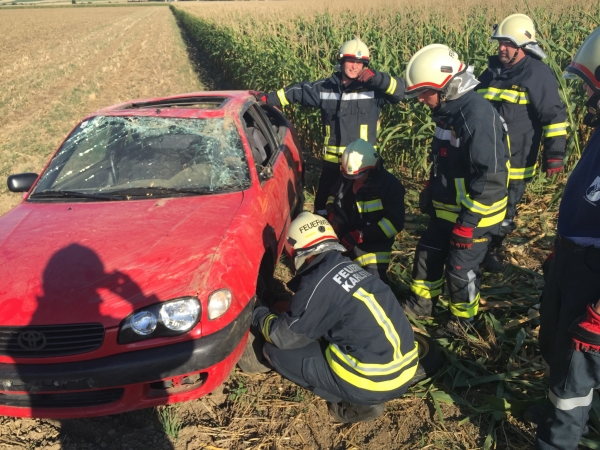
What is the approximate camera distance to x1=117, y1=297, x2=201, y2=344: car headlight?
8.52 ft

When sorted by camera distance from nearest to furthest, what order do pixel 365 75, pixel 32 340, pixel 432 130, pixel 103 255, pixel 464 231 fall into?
pixel 32 340
pixel 103 255
pixel 464 231
pixel 365 75
pixel 432 130

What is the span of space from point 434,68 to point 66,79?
54.8 ft

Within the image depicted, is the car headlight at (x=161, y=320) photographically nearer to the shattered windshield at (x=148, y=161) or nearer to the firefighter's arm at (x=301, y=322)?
the firefighter's arm at (x=301, y=322)

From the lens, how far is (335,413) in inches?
122

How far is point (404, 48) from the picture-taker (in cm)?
764

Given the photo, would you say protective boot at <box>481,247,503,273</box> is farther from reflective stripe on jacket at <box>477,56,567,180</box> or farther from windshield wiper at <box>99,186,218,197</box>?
windshield wiper at <box>99,186,218,197</box>

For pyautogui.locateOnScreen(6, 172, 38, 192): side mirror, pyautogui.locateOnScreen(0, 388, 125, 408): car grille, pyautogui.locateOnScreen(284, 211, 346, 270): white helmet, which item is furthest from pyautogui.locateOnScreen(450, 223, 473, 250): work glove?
pyautogui.locateOnScreen(6, 172, 38, 192): side mirror

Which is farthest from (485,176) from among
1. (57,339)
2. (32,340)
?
(32,340)

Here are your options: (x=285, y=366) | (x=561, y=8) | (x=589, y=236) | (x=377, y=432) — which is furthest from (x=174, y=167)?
(x=561, y=8)

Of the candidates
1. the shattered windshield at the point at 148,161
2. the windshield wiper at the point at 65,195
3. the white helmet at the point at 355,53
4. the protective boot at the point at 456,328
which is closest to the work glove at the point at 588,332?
the protective boot at the point at 456,328

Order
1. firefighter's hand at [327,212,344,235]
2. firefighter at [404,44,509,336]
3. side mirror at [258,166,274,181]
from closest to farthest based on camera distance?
firefighter at [404,44,509,336] < side mirror at [258,166,274,181] < firefighter's hand at [327,212,344,235]

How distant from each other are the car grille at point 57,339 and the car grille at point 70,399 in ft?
0.83

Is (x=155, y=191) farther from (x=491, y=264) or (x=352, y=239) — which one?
(x=491, y=264)

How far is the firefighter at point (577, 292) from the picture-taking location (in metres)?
2.14
